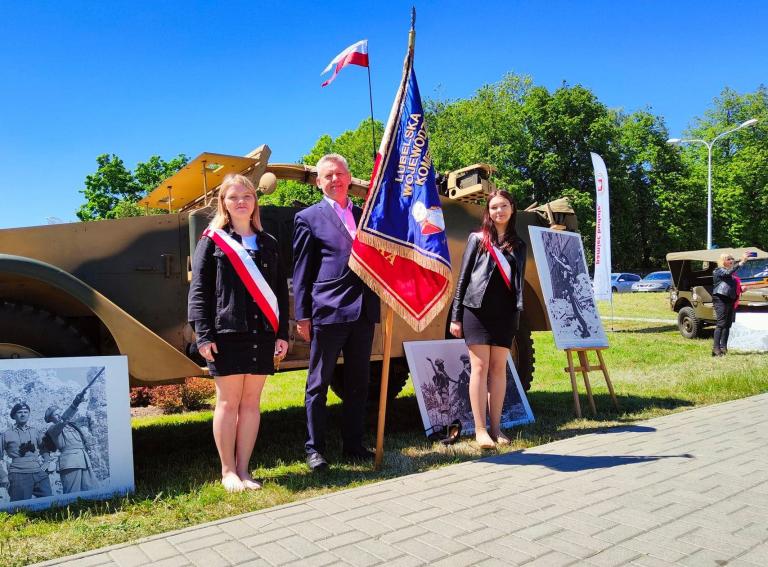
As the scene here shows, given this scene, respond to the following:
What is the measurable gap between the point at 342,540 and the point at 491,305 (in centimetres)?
236

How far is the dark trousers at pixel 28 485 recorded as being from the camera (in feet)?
11.0

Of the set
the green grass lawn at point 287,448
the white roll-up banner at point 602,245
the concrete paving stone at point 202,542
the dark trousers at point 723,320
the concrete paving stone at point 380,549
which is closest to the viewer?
the concrete paving stone at point 380,549

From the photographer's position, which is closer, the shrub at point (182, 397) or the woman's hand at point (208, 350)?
the woman's hand at point (208, 350)

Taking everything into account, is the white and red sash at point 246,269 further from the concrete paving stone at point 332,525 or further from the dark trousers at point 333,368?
the concrete paving stone at point 332,525

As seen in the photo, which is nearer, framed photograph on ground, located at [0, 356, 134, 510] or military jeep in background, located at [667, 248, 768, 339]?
framed photograph on ground, located at [0, 356, 134, 510]

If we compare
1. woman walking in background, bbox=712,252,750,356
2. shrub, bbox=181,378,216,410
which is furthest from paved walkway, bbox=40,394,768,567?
woman walking in background, bbox=712,252,750,356

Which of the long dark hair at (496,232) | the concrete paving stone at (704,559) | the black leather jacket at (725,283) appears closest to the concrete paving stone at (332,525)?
the concrete paving stone at (704,559)

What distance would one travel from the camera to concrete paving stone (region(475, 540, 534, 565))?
2635 mm

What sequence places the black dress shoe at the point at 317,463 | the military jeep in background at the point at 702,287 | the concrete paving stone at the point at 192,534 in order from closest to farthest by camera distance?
the concrete paving stone at the point at 192,534, the black dress shoe at the point at 317,463, the military jeep in background at the point at 702,287

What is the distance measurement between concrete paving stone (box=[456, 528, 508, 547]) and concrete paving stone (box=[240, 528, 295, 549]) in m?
0.78

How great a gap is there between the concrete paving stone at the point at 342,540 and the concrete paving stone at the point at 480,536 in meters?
0.44

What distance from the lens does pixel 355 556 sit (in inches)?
106

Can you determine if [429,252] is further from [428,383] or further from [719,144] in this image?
[719,144]

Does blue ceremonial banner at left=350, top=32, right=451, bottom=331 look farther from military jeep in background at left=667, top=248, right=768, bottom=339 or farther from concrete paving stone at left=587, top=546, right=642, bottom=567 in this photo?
military jeep in background at left=667, top=248, right=768, bottom=339
